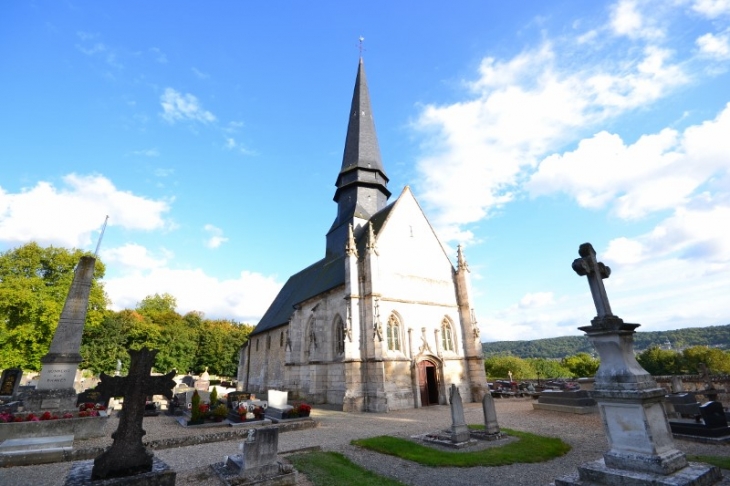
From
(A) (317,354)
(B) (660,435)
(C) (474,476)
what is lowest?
(C) (474,476)

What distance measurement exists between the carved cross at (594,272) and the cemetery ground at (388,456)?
11.5 feet

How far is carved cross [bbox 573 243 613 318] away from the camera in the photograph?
19.3ft

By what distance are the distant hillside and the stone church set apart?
65225 millimetres

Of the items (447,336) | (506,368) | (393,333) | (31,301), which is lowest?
(506,368)

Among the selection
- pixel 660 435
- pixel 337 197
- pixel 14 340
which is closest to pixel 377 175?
pixel 337 197

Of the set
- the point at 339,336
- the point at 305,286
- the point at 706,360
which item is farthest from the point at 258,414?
the point at 706,360

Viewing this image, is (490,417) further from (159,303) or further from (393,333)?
(159,303)

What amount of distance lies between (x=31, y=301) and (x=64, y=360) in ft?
61.1

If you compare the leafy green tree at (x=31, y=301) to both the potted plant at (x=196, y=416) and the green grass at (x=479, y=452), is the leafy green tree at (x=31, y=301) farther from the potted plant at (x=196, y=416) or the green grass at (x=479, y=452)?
the green grass at (x=479, y=452)

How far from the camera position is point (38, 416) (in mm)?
9930

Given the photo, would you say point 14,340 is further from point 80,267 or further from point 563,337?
point 563,337

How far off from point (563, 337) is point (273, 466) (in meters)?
209

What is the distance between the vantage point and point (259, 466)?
21.2ft

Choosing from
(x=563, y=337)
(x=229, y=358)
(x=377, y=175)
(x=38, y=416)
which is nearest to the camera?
(x=38, y=416)
